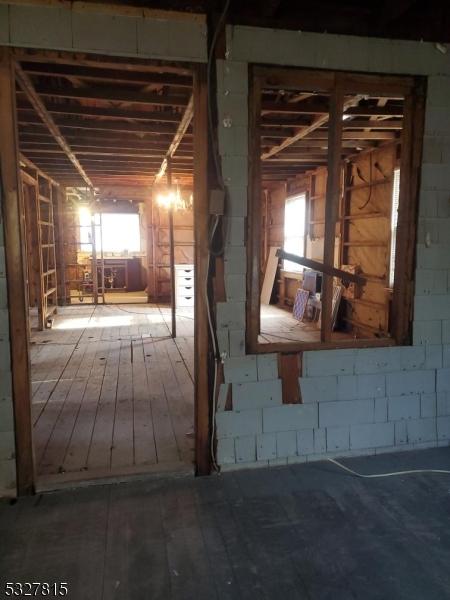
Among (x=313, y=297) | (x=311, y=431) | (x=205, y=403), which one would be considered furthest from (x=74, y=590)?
(x=313, y=297)

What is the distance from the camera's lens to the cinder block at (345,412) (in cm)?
283

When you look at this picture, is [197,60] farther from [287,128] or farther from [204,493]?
[287,128]

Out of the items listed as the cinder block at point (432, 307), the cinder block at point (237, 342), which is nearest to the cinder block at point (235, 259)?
the cinder block at point (237, 342)

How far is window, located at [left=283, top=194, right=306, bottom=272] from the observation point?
335 inches

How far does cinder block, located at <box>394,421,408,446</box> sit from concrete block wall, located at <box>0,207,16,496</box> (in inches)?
93.4

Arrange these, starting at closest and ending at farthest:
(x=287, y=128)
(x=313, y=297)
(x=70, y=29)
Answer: (x=70, y=29) < (x=287, y=128) < (x=313, y=297)

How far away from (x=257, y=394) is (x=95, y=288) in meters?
7.35

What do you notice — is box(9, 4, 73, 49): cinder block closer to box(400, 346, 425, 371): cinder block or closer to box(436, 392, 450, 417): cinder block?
box(400, 346, 425, 371): cinder block

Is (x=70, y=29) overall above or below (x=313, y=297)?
above

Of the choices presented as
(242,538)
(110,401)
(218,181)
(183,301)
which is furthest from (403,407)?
(183,301)

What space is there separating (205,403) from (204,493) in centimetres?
50

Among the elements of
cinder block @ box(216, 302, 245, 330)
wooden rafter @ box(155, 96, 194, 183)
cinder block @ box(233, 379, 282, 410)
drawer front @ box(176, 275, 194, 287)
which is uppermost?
wooden rafter @ box(155, 96, 194, 183)

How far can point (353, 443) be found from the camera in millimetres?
2891

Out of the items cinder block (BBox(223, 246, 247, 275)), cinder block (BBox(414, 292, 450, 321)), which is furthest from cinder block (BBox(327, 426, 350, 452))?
cinder block (BBox(223, 246, 247, 275))
